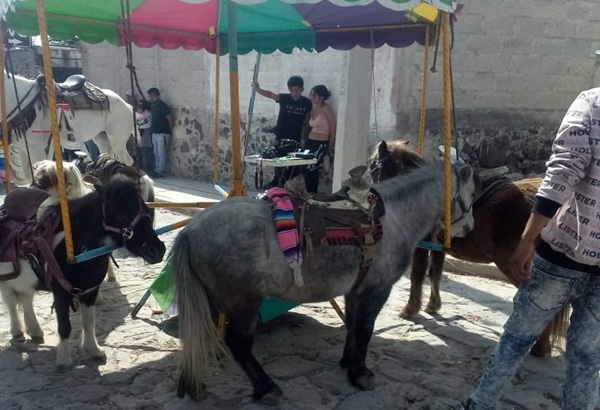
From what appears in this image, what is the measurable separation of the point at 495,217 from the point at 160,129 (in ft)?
30.8

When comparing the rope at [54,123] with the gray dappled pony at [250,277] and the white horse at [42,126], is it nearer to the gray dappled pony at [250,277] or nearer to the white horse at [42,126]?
the gray dappled pony at [250,277]

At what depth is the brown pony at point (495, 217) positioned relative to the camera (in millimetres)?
3955

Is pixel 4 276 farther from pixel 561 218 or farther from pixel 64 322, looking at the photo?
pixel 561 218

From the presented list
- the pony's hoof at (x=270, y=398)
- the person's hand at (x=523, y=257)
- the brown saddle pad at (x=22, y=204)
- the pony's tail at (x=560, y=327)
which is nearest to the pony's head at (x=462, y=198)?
the pony's tail at (x=560, y=327)

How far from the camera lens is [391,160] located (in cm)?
433

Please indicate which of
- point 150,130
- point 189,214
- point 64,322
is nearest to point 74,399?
point 64,322

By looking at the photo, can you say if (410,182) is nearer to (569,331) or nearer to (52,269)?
(569,331)

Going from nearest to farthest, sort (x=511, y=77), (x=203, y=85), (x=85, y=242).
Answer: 1. (x=85, y=242)
2. (x=511, y=77)
3. (x=203, y=85)

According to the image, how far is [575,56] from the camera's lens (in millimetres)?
9117

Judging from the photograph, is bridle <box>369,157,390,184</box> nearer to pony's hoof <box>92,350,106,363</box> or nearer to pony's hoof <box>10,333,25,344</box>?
pony's hoof <box>92,350,106,363</box>

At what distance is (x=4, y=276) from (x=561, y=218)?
3.39m

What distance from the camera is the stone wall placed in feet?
26.5

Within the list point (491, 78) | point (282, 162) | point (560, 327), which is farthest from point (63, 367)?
point (491, 78)

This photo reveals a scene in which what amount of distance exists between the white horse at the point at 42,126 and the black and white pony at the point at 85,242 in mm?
1990
